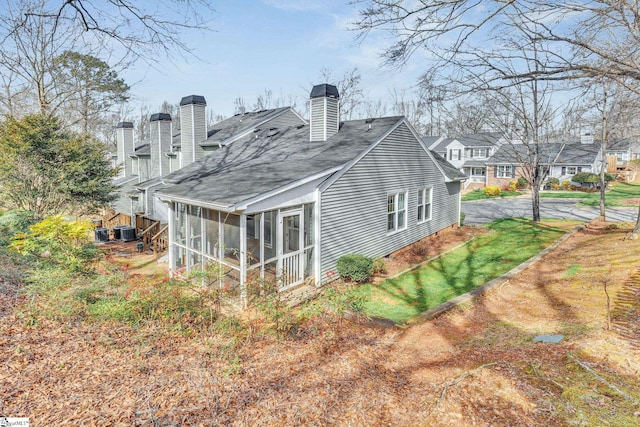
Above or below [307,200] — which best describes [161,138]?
above

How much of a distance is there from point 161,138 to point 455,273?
55.0 feet

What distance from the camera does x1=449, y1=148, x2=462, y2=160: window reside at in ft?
147

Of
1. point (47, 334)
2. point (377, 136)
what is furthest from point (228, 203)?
point (377, 136)

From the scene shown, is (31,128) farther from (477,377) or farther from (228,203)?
(477,377)

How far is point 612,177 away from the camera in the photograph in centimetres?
3969

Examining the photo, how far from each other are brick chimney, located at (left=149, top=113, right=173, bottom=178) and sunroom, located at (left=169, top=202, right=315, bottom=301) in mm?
10772

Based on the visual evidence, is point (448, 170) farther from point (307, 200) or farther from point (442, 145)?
point (442, 145)

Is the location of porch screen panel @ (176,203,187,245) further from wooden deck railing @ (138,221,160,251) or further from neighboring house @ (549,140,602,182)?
neighboring house @ (549,140,602,182)

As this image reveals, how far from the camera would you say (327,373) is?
17.0ft

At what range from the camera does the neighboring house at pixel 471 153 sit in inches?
1638

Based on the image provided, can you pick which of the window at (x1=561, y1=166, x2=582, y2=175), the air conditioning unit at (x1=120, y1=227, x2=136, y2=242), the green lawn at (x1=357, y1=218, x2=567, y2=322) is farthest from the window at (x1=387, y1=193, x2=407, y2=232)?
the window at (x1=561, y1=166, x2=582, y2=175)

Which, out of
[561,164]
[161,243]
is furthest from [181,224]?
[561,164]

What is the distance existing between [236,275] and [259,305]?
3.24 m

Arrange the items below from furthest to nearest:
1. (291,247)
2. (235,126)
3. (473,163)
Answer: (473,163) < (235,126) < (291,247)
